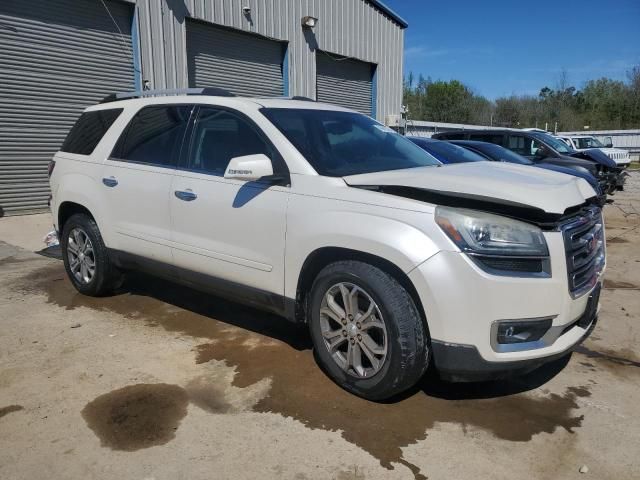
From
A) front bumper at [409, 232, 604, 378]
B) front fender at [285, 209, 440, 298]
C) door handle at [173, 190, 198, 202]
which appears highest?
door handle at [173, 190, 198, 202]

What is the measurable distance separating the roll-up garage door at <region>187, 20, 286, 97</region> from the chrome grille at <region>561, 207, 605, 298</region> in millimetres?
9090

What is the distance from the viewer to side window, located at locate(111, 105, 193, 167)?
4.30m

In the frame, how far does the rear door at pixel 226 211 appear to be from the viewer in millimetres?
3572

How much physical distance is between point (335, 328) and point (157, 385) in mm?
1201

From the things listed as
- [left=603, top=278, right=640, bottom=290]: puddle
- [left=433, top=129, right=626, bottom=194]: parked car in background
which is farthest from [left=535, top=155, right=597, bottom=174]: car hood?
[left=603, top=278, right=640, bottom=290]: puddle

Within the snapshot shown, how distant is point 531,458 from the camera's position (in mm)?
2740

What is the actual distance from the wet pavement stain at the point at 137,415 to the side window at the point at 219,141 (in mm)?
1563

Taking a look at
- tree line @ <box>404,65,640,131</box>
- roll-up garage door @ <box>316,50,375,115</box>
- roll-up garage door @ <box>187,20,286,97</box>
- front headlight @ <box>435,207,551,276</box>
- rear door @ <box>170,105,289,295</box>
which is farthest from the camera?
tree line @ <box>404,65,640,131</box>

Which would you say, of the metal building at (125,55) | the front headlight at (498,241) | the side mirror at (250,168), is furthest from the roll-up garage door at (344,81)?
the front headlight at (498,241)

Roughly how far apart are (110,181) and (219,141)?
48.5 inches

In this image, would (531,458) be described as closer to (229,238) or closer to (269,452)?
(269,452)

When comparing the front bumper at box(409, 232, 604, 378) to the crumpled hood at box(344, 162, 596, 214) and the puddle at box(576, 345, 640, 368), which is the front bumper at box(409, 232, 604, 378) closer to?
the crumpled hood at box(344, 162, 596, 214)

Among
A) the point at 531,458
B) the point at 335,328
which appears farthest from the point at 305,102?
the point at 531,458

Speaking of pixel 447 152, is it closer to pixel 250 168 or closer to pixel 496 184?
pixel 496 184
